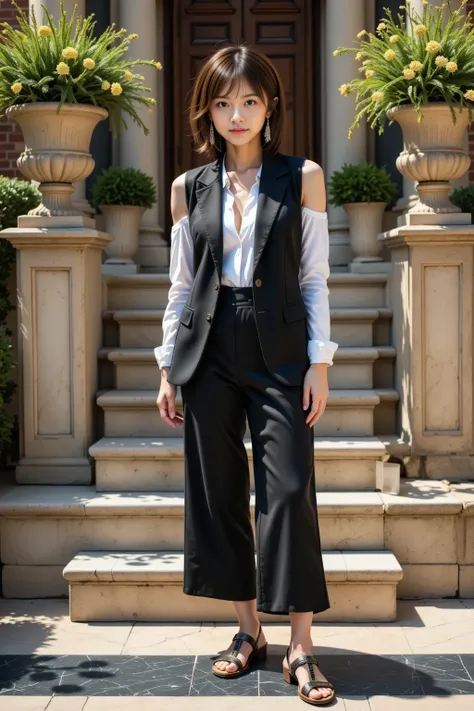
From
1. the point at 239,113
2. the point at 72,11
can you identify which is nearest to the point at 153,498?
the point at 239,113

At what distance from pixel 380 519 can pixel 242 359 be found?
58.4 inches

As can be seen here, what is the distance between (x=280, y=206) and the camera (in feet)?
11.2

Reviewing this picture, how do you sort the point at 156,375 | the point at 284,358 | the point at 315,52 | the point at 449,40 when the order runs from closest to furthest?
the point at 284,358 < the point at 449,40 < the point at 156,375 < the point at 315,52

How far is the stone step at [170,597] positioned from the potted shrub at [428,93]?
74.9 inches

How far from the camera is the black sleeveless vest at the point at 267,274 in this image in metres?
3.38

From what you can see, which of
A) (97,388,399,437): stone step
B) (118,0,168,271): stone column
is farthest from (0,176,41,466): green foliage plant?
(118,0,168,271): stone column

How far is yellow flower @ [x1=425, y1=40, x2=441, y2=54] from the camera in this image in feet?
15.9

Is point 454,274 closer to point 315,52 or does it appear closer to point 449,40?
point 449,40

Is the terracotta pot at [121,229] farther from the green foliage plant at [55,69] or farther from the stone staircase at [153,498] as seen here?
the green foliage plant at [55,69]

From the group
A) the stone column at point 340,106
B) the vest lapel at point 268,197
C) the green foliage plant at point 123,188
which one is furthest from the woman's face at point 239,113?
the stone column at point 340,106

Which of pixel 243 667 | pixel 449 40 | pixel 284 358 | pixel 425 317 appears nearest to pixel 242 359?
pixel 284 358

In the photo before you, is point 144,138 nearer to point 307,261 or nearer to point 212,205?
point 212,205

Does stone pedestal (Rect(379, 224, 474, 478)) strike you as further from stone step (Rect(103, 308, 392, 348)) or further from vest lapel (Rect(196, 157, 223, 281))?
vest lapel (Rect(196, 157, 223, 281))

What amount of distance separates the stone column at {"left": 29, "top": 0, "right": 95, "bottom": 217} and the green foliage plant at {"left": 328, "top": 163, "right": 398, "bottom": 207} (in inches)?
63.4
